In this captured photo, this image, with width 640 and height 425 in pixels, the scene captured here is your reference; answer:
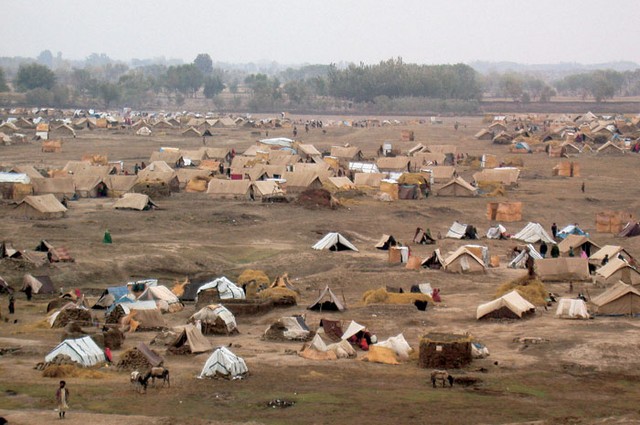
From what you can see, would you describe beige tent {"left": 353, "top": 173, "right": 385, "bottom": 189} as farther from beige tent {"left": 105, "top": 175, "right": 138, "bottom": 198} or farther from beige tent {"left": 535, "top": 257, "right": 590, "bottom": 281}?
beige tent {"left": 535, "top": 257, "right": 590, "bottom": 281}

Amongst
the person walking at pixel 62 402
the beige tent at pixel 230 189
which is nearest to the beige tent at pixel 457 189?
the beige tent at pixel 230 189

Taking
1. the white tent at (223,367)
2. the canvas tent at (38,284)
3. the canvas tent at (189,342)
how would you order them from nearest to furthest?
1. the white tent at (223,367)
2. the canvas tent at (189,342)
3. the canvas tent at (38,284)

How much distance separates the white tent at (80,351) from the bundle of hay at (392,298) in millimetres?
8746

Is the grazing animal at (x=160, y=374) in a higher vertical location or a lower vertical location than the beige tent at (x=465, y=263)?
higher

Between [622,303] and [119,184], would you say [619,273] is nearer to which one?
[622,303]

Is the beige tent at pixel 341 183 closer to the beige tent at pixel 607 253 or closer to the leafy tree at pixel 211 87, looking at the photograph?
the beige tent at pixel 607 253

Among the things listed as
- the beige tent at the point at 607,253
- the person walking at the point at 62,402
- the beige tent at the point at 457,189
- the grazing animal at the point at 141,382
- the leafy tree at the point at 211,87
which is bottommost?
the leafy tree at the point at 211,87

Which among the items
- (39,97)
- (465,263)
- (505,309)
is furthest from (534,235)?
(39,97)

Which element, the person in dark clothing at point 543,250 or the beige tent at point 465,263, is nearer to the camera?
the beige tent at point 465,263

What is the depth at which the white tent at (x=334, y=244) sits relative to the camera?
38562mm

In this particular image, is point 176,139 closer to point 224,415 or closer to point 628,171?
point 628,171

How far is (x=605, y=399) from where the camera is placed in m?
19.6

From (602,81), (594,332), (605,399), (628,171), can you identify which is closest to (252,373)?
(605,399)

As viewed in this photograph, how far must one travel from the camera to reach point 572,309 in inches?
1068
